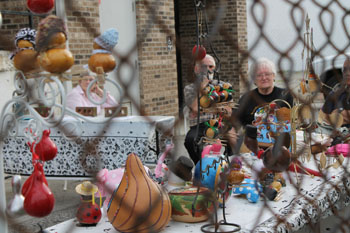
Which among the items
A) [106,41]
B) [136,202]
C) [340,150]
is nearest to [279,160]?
[106,41]

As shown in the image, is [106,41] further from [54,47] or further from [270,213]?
[270,213]

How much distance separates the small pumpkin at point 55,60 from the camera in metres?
0.77

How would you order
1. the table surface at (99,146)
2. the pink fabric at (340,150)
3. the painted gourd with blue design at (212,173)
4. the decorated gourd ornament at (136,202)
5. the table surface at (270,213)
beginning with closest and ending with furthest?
the decorated gourd ornament at (136,202) → the table surface at (270,213) → the painted gourd with blue design at (212,173) → the pink fabric at (340,150) → the table surface at (99,146)

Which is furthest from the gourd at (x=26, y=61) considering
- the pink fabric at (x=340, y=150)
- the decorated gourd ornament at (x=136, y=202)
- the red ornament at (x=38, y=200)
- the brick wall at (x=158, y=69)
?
the brick wall at (x=158, y=69)

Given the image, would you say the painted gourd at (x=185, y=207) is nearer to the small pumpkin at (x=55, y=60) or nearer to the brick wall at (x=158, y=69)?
the small pumpkin at (x=55, y=60)

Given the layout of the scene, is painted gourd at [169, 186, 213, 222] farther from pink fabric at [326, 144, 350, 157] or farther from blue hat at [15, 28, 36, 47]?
pink fabric at [326, 144, 350, 157]

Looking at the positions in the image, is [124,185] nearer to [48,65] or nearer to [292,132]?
[48,65]

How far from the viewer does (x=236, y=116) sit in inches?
32.7

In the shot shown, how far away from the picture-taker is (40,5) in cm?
94

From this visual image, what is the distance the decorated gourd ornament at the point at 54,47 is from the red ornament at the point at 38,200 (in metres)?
0.45

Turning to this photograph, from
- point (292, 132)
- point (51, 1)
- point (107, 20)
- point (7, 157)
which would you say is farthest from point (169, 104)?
Result: point (51, 1)

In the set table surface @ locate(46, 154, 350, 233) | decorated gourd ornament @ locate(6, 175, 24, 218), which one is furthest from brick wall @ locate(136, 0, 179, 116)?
decorated gourd ornament @ locate(6, 175, 24, 218)

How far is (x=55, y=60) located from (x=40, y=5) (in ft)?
0.69

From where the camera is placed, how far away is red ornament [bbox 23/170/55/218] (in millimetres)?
1138
